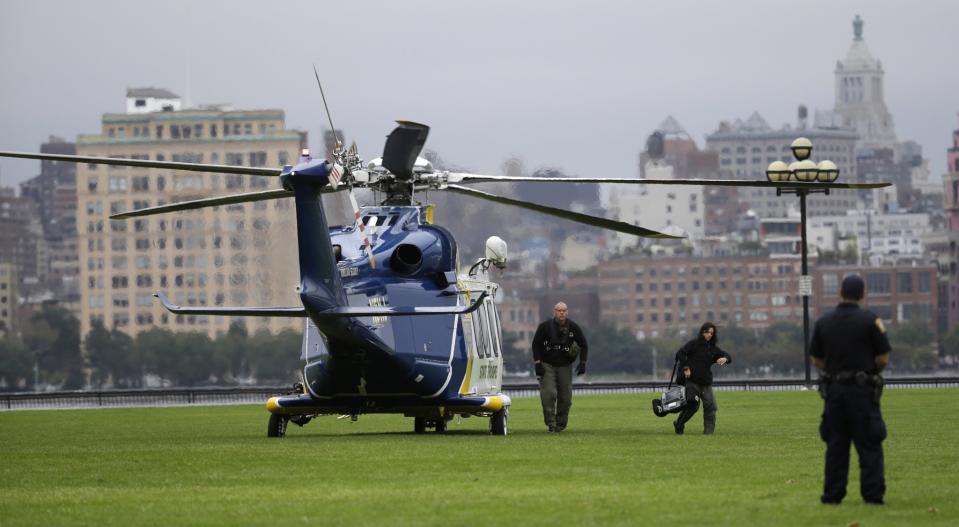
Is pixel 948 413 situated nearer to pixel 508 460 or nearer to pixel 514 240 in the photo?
pixel 508 460

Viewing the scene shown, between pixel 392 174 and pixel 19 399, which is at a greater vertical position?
pixel 392 174

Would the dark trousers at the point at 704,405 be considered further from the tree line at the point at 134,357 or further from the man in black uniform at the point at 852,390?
the tree line at the point at 134,357

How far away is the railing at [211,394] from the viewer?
59.6m

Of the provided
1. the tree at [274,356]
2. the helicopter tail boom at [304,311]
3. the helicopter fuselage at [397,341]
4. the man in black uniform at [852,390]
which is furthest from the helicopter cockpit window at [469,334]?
the tree at [274,356]

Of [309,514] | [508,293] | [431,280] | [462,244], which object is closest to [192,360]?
[462,244]

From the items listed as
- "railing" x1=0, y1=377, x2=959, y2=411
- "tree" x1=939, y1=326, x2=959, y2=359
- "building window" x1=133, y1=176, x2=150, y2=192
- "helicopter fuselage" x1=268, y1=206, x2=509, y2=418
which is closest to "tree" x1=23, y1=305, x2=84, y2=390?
"building window" x1=133, y1=176, x2=150, y2=192

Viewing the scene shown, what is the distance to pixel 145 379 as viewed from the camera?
142 meters

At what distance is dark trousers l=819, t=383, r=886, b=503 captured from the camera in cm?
1733

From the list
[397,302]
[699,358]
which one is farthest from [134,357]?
[397,302]

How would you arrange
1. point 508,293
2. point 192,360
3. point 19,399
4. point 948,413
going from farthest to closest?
point 508,293 → point 192,360 → point 19,399 → point 948,413

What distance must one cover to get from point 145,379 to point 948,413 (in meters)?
111

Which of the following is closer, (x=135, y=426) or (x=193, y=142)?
(x=135, y=426)

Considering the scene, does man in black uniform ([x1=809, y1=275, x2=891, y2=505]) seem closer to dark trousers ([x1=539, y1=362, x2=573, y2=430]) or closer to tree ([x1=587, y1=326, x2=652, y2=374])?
dark trousers ([x1=539, y1=362, x2=573, y2=430])

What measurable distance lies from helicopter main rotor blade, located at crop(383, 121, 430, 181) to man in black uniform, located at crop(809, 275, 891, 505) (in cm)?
899
